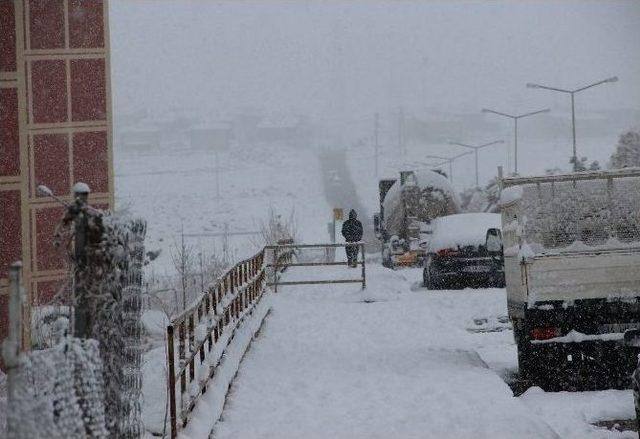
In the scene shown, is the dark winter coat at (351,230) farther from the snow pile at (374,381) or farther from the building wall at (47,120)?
the snow pile at (374,381)

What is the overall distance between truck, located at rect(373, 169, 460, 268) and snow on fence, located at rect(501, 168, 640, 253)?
801 inches

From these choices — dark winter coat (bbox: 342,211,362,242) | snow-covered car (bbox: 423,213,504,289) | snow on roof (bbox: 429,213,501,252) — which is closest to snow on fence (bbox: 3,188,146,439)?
snow-covered car (bbox: 423,213,504,289)

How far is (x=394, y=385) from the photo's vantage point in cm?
988

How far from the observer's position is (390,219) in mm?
33469

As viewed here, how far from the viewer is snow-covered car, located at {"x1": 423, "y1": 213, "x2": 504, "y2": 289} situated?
789 inches

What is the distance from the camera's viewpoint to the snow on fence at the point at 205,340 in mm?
7066

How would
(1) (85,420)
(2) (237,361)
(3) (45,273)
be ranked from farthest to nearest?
(3) (45,273), (2) (237,361), (1) (85,420)

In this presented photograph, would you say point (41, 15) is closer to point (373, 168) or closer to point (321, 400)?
point (321, 400)

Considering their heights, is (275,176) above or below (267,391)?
above

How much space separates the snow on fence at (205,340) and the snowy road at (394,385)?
0.39 meters

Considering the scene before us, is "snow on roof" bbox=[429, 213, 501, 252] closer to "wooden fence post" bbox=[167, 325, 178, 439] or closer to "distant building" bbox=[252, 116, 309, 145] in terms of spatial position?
"wooden fence post" bbox=[167, 325, 178, 439]

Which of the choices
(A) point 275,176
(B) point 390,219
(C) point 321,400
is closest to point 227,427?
(C) point 321,400

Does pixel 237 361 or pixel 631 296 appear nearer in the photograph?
pixel 631 296

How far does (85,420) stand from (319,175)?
380 feet
